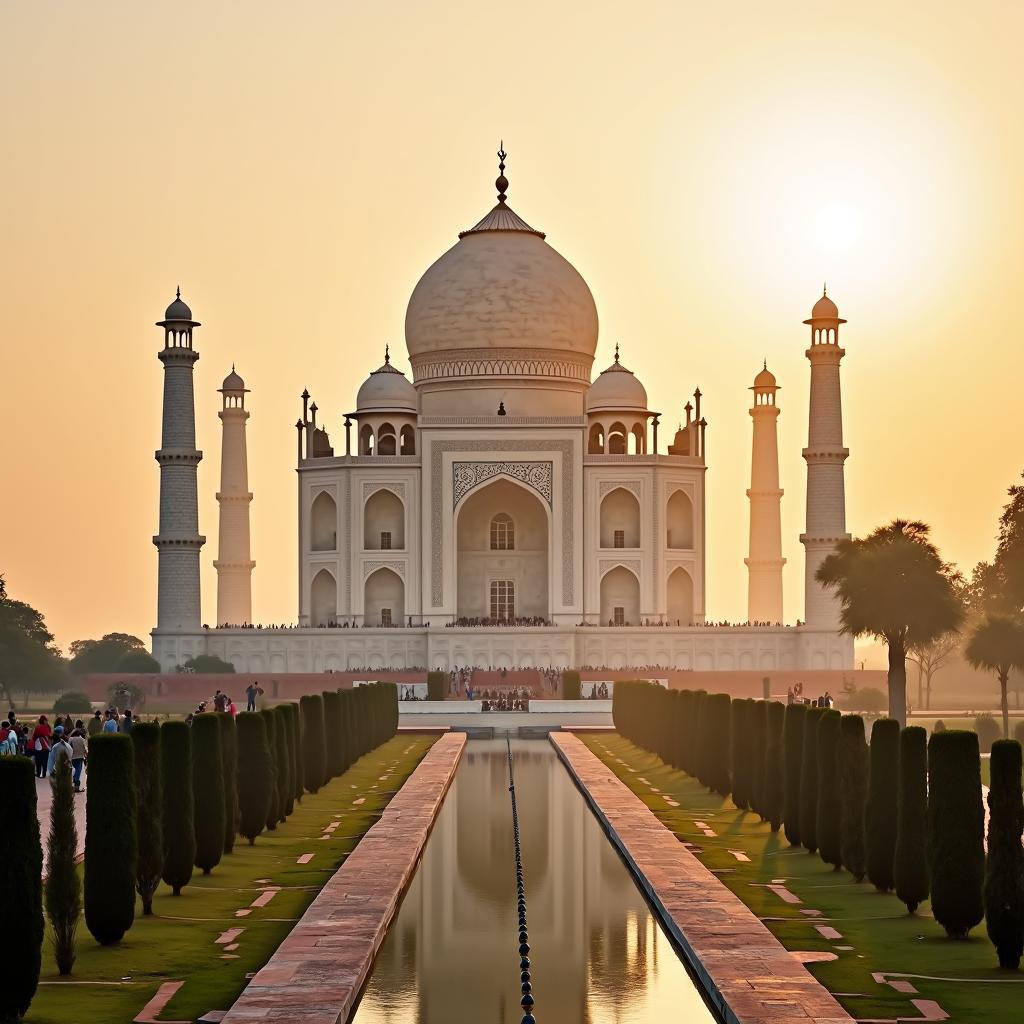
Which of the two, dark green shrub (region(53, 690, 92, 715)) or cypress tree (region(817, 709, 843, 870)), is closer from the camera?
cypress tree (region(817, 709, 843, 870))

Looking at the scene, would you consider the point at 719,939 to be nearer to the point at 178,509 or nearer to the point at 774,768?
the point at 774,768

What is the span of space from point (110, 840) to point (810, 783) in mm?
6503

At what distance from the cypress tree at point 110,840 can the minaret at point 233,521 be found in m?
40.1

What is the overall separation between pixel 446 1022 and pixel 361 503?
40.1 meters

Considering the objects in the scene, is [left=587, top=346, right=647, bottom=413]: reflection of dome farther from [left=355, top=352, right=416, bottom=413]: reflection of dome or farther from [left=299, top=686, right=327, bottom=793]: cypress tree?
[left=299, top=686, right=327, bottom=793]: cypress tree

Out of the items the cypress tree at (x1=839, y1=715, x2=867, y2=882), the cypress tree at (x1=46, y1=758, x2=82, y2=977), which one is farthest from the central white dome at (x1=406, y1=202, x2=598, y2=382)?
the cypress tree at (x1=46, y1=758, x2=82, y2=977)

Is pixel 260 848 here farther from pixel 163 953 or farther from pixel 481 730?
pixel 481 730

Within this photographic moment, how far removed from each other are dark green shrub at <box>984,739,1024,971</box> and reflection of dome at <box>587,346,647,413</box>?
133 ft

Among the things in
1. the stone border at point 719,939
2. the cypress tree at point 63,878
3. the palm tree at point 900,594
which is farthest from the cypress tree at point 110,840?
the palm tree at point 900,594

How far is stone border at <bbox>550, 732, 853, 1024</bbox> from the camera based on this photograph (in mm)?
9453

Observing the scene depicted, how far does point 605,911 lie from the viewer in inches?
527

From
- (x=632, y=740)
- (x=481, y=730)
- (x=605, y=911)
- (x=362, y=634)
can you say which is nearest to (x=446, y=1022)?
(x=605, y=911)

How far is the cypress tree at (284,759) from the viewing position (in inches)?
729

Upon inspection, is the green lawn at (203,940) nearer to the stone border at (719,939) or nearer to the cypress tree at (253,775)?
the cypress tree at (253,775)
